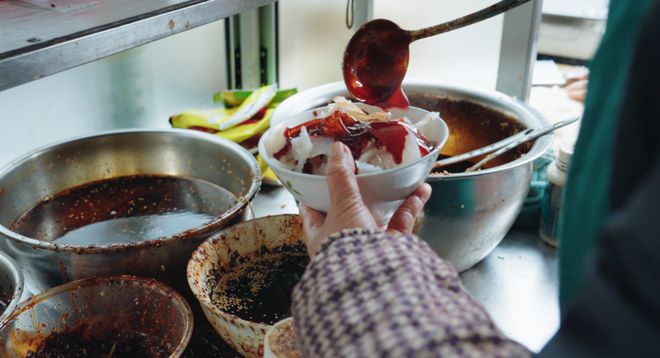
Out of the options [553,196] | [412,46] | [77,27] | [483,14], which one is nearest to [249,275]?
[77,27]

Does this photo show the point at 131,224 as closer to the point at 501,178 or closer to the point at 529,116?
the point at 501,178

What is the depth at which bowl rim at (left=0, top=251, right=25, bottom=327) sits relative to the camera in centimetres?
109

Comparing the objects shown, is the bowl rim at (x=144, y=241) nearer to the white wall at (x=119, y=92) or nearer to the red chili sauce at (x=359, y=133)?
the white wall at (x=119, y=92)

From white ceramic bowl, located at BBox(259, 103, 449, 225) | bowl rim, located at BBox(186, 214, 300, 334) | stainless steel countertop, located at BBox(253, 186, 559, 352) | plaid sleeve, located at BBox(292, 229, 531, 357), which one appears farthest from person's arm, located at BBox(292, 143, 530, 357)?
stainless steel countertop, located at BBox(253, 186, 559, 352)

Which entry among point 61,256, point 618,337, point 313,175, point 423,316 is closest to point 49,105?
point 61,256

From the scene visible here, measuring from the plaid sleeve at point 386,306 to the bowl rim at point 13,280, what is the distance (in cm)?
69

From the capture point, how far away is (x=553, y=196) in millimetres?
1626

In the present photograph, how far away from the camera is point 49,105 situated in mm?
1736

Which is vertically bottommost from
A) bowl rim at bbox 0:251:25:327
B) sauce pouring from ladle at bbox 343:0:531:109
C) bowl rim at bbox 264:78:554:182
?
bowl rim at bbox 0:251:25:327

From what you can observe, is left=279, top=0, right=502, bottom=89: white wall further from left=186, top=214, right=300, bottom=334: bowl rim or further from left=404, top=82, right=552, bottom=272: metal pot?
left=186, top=214, right=300, bottom=334: bowl rim

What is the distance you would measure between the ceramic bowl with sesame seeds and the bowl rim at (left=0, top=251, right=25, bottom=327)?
32 centimetres

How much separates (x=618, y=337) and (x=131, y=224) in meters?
1.27

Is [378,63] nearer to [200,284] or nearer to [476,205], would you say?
[476,205]

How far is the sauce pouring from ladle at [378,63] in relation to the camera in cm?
121
